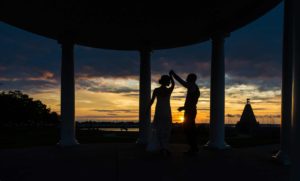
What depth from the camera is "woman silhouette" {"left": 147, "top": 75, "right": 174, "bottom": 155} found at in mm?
12617

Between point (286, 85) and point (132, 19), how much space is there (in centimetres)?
787

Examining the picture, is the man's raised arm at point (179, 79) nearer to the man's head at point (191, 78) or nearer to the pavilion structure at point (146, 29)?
the man's head at point (191, 78)

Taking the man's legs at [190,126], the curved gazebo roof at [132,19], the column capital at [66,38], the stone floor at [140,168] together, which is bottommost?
the stone floor at [140,168]

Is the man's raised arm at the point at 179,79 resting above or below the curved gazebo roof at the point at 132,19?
below

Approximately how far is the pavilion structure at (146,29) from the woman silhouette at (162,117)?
352 centimetres

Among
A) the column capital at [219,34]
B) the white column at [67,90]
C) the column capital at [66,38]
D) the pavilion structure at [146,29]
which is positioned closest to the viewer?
the pavilion structure at [146,29]

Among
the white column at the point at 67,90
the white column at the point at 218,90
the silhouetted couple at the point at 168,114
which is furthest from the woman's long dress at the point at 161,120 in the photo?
the white column at the point at 67,90

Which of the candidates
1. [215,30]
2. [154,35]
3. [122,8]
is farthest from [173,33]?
[122,8]

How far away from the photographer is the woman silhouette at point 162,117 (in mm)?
12617

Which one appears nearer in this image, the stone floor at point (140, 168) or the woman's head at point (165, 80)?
the stone floor at point (140, 168)

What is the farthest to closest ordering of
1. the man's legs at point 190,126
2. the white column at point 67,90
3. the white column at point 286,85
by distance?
the white column at point 67,90, the man's legs at point 190,126, the white column at point 286,85

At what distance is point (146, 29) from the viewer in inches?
609

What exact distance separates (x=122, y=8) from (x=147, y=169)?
7.57 meters

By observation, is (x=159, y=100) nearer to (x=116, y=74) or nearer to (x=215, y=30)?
(x=215, y=30)
